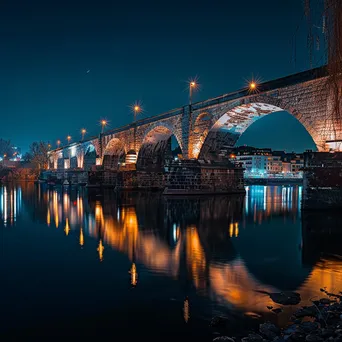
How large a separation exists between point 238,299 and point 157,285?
64.5 inches

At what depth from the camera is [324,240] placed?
35.6 feet

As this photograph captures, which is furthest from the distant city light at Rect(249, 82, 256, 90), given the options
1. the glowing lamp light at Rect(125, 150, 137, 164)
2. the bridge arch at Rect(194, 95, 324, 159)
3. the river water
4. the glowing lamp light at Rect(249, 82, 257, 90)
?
the glowing lamp light at Rect(125, 150, 137, 164)

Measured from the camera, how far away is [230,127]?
27.5 meters

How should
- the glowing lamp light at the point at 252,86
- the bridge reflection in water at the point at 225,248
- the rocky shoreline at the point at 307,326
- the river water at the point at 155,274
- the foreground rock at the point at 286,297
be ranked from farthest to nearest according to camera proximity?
the glowing lamp light at the point at 252,86 → the bridge reflection in water at the point at 225,248 → the foreground rock at the point at 286,297 → the river water at the point at 155,274 → the rocky shoreline at the point at 307,326

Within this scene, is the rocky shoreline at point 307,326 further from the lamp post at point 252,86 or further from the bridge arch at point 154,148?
the bridge arch at point 154,148

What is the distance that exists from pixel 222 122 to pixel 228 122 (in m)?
0.69

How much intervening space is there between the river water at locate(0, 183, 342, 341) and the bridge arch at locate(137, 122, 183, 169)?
23.1 meters

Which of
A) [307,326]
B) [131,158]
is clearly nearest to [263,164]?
[131,158]

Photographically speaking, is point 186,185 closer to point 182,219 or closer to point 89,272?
point 182,219

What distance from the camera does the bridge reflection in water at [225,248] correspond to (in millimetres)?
6398

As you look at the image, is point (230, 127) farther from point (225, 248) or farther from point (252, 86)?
point (225, 248)

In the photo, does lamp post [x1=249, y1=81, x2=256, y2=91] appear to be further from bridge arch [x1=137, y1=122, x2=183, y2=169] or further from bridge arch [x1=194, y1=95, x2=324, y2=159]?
bridge arch [x1=137, y1=122, x2=183, y2=169]

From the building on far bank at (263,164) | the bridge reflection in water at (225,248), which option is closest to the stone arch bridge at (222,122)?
the bridge reflection in water at (225,248)

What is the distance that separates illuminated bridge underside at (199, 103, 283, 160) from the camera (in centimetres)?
2380
